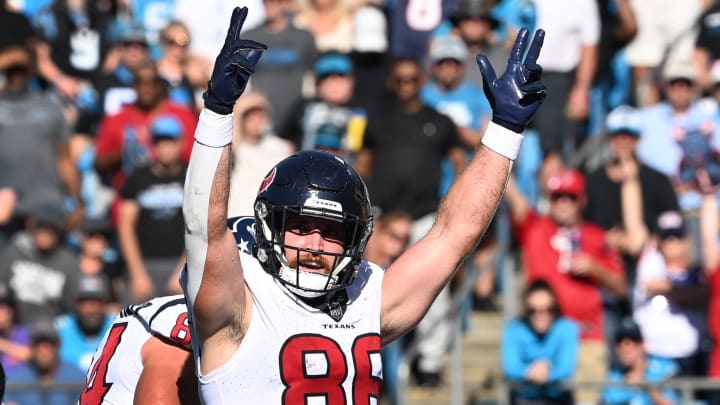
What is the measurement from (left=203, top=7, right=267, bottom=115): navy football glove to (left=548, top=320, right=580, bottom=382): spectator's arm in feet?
19.2

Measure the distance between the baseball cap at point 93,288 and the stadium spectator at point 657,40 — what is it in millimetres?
4801

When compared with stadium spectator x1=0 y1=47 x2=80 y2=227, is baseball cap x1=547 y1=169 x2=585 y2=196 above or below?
below

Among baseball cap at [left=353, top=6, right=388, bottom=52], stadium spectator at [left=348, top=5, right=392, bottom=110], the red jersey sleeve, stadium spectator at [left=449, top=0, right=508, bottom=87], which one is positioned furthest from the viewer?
baseball cap at [left=353, top=6, right=388, bottom=52]

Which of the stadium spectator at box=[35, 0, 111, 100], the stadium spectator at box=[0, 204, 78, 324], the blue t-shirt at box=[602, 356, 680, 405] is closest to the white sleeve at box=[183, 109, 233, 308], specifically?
the blue t-shirt at box=[602, 356, 680, 405]

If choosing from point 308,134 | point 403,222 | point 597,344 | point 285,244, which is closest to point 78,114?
point 308,134

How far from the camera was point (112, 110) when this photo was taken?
43.3 ft

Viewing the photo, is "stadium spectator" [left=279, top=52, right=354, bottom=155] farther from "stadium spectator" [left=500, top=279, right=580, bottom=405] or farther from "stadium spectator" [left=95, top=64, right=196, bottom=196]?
"stadium spectator" [left=500, top=279, right=580, bottom=405]

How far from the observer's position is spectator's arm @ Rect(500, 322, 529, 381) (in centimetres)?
1062

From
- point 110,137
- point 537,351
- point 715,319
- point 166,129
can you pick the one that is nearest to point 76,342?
point 166,129

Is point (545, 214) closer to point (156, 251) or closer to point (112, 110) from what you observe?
point (156, 251)

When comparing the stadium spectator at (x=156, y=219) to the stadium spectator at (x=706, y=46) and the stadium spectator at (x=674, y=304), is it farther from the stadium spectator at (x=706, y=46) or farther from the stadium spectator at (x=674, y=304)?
the stadium spectator at (x=706, y=46)

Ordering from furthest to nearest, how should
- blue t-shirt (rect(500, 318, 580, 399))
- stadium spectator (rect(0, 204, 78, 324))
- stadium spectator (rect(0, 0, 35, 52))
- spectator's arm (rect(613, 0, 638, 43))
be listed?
stadium spectator (rect(0, 0, 35, 52)) → spectator's arm (rect(613, 0, 638, 43)) → stadium spectator (rect(0, 204, 78, 324)) → blue t-shirt (rect(500, 318, 580, 399))

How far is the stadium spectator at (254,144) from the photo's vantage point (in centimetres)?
1094

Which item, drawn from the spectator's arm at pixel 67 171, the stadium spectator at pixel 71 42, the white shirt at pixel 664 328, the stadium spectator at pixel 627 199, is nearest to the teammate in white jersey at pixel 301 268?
the white shirt at pixel 664 328
